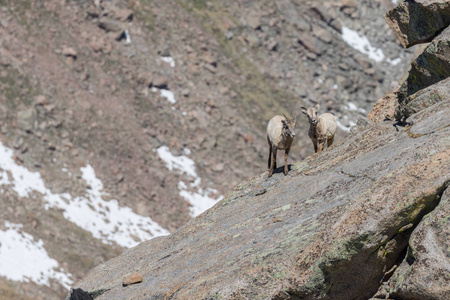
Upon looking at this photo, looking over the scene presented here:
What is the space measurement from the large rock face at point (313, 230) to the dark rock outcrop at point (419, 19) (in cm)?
392

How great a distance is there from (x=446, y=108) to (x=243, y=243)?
5.71 meters

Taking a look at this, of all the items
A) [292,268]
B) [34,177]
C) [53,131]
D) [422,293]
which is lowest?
[422,293]

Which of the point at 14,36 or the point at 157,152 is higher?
the point at 14,36

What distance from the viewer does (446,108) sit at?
518 inches

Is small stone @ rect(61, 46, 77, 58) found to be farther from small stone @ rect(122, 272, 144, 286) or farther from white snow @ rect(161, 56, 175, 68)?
small stone @ rect(122, 272, 144, 286)

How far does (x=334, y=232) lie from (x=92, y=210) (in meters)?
49.4

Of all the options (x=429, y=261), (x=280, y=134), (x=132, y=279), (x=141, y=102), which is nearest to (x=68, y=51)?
(x=141, y=102)

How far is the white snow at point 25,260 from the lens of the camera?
47250 mm

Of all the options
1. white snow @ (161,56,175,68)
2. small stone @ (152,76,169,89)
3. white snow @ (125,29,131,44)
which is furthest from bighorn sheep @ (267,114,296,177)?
white snow @ (125,29,131,44)

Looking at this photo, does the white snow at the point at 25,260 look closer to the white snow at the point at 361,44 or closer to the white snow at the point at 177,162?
the white snow at the point at 177,162

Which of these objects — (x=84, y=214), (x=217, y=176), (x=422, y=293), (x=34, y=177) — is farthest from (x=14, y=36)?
(x=422, y=293)

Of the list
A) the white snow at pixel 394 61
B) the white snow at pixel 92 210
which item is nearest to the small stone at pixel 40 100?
the white snow at pixel 92 210

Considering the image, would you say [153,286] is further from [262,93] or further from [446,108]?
[262,93]

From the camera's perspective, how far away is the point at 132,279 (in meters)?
14.9
